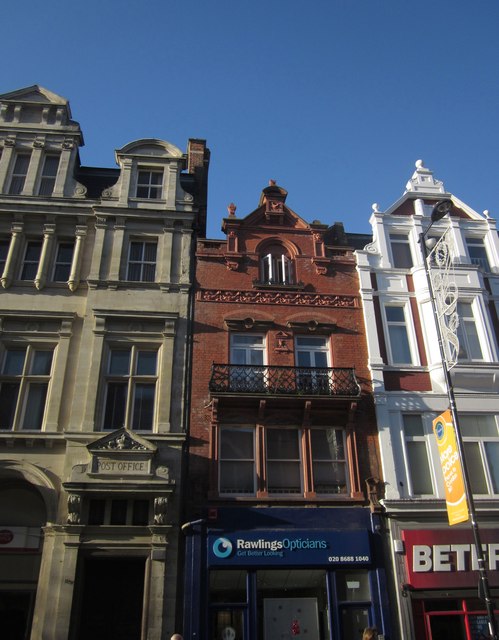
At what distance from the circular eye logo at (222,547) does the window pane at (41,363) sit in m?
7.43

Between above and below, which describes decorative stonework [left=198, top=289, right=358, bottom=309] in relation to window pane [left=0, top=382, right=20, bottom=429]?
above

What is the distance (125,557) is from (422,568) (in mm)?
8112

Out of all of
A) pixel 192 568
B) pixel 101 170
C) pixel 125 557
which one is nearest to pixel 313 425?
pixel 192 568

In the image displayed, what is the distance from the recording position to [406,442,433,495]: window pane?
1664 cm

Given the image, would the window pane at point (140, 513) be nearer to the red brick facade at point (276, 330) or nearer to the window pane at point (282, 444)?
the red brick facade at point (276, 330)

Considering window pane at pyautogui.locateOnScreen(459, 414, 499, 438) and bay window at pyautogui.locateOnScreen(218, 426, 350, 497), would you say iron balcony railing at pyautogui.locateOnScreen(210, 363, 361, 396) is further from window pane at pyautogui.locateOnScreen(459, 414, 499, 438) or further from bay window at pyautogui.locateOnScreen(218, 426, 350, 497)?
window pane at pyautogui.locateOnScreen(459, 414, 499, 438)

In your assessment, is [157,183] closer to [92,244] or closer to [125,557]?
[92,244]

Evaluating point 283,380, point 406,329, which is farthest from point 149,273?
point 406,329

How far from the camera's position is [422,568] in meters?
15.1

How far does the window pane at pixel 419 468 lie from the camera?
54.6 feet

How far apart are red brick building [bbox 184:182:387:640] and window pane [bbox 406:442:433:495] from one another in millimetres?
1174

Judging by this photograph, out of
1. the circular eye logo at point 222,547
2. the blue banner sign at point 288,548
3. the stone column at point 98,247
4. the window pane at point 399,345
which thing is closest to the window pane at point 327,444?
the blue banner sign at point 288,548

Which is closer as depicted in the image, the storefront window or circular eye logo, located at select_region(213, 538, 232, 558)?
the storefront window

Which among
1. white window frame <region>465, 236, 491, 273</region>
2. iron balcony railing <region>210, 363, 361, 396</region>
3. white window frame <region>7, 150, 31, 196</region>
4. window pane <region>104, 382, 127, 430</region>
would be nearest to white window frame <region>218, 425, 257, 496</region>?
iron balcony railing <region>210, 363, 361, 396</region>
